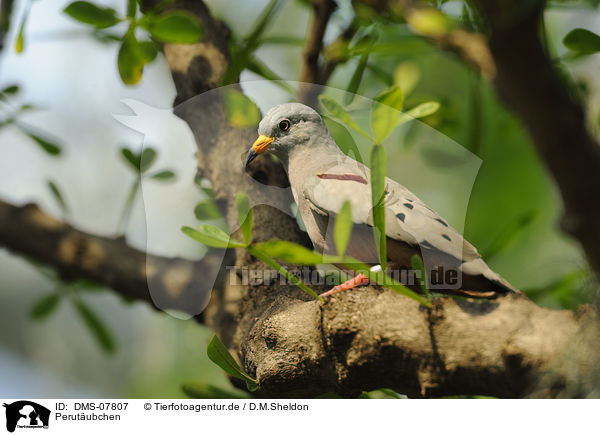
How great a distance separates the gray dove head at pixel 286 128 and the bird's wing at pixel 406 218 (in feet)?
0.51

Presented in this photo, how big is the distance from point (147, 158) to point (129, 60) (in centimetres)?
17

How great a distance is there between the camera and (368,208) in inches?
26.4

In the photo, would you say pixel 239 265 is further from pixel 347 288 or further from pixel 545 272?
pixel 545 272

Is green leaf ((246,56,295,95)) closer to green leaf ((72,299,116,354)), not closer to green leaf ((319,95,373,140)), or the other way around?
green leaf ((319,95,373,140))

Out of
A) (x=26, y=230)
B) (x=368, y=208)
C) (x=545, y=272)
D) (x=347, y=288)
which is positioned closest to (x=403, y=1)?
(x=368, y=208)

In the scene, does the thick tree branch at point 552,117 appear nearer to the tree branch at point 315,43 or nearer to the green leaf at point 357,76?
the green leaf at point 357,76

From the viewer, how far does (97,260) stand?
3.43ft

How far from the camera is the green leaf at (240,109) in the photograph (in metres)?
0.85

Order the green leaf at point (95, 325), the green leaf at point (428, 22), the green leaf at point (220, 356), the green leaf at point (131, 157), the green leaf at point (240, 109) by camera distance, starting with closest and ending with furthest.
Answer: the green leaf at point (428, 22), the green leaf at point (220, 356), the green leaf at point (240, 109), the green leaf at point (131, 157), the green leaf at point (95, 325)

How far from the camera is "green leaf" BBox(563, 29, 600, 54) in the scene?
2.24 feet

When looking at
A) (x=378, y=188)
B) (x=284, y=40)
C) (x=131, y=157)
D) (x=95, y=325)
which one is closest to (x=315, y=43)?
(x=284, y=40)

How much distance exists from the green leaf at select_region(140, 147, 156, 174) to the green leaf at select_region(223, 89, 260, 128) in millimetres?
150
